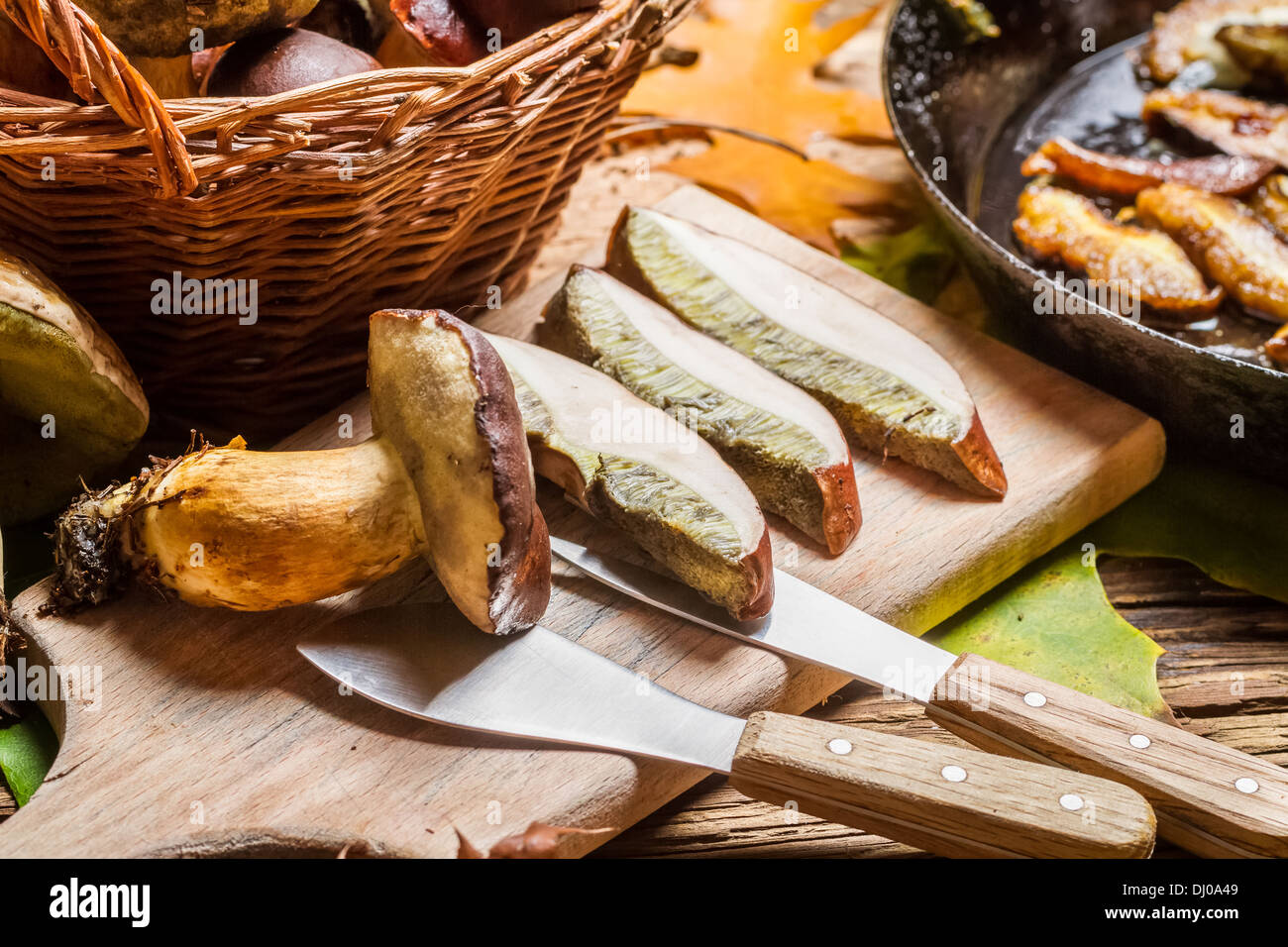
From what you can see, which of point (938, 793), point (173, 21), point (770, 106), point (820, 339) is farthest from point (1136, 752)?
point (770, 106)

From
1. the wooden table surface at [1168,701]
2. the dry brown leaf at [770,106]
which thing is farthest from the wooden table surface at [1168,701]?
the dry brown leaf at [770,106]

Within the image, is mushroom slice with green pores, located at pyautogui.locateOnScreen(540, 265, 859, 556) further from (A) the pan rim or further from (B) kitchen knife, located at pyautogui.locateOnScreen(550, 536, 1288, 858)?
(A) the pan rim

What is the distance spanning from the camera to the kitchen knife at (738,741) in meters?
1.14

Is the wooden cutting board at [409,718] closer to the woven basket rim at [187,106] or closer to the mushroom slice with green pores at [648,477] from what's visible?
the mushroom slice with green pores at [648,477]

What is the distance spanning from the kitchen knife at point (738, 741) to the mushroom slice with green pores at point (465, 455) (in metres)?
0.08

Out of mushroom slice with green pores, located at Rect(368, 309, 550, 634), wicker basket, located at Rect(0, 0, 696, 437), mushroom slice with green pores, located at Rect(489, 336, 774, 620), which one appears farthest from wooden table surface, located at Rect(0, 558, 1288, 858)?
wicker basket, located at Rect(0, 0, 696, 437)

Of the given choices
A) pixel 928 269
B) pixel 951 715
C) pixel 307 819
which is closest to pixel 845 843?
pixel 951 715

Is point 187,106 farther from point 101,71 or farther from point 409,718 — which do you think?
point 409,718

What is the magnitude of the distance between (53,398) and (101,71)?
1.58 ft

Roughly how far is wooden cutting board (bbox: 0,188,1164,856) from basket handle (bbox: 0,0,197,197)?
56 centimetres

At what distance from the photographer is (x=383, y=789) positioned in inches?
50.7

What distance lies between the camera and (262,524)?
1316 millimetres

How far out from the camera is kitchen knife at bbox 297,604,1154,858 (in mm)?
1145
